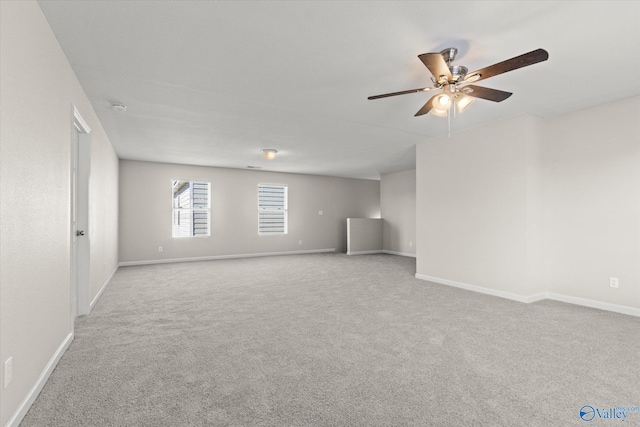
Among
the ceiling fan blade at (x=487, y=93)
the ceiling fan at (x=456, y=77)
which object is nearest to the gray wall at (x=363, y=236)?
the ceiling fan at (x=456, y=77)

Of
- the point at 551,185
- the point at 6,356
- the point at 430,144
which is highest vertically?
the point at 430,144

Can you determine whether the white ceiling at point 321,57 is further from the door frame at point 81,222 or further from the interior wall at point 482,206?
the door frame at point 81,222

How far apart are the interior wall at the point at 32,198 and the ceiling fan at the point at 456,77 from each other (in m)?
2.21

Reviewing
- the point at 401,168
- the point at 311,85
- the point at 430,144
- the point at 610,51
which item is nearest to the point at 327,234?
the point at 401,168

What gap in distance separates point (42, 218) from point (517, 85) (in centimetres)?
401

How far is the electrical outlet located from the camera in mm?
1483

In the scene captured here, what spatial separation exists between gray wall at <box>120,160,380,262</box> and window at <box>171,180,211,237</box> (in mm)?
179

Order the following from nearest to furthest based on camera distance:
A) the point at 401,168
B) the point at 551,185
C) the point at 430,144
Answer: the point at 551,185
the point at 430,144
the point at 401,168

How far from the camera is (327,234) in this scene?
946 cm

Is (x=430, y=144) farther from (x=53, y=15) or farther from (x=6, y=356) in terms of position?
(x=6, y=356)

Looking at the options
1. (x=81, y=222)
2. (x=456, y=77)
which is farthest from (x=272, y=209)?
(x=456, y=77)

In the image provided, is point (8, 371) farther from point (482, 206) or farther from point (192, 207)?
point (192, 207)

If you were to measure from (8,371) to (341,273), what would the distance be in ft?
15.7

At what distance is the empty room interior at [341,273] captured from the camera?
1754 mm
